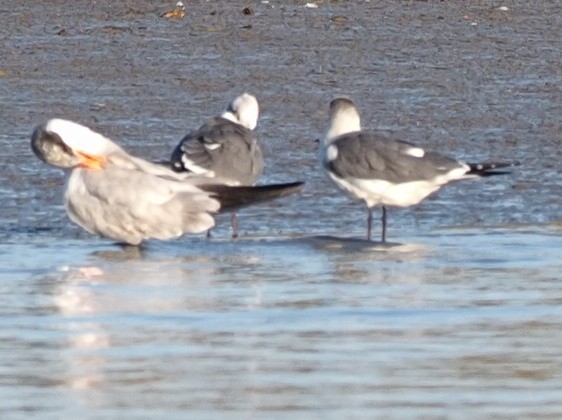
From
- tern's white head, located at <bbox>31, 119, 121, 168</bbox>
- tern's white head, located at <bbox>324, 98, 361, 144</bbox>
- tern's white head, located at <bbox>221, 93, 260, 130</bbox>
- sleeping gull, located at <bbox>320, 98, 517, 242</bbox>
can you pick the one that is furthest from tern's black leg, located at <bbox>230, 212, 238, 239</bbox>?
tern's white head, located at <bbox>221, 93, 260, 130</bbox>

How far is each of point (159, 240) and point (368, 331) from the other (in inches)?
102

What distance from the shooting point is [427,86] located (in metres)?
13.2

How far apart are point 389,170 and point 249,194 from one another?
0.86 m

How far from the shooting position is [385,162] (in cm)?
921

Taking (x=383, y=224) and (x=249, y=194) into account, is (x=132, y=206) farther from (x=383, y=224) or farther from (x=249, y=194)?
(x=383, y=224)

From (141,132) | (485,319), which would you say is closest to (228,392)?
(485,319)

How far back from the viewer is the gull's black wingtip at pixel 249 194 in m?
8.61

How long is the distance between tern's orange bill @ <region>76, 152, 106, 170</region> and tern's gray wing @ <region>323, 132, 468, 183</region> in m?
1.23

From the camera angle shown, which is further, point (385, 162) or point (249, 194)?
point (385, 162)

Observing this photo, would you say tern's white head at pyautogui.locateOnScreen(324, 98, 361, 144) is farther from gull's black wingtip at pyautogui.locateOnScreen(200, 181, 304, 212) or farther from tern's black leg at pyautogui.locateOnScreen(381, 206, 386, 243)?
gull's black wingtip at pyautogui.locateOnScreen(200, 181, 304, 212)

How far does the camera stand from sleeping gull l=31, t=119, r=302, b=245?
27.8 ft

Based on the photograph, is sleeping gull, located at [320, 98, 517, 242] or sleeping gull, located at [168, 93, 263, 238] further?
sleeping gull, located at [168, 93, 263, 238]

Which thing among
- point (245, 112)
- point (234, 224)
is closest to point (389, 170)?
point (234, 224)

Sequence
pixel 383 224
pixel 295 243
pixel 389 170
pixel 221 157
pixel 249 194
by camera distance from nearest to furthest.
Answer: pixel 295 243, pixel 249 194, pixel 383 224, pixel 389 170, pixel 221 157
